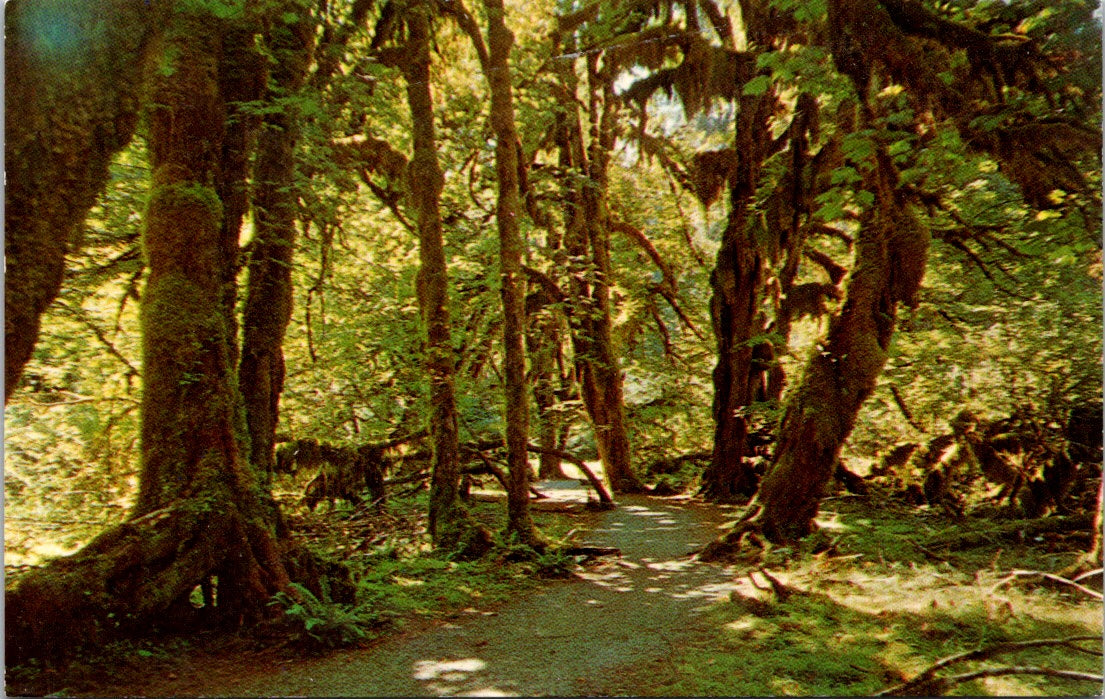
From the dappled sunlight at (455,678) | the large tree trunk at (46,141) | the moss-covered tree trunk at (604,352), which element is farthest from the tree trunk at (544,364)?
the large tree trunk at (46,141)

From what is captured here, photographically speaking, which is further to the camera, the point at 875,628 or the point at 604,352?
the point at 604,352

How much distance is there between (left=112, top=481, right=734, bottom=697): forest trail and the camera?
4562mm

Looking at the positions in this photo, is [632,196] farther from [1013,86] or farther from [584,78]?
[1013,86]

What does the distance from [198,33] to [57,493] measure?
192 inches

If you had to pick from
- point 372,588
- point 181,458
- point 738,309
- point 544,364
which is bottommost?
point 372,588

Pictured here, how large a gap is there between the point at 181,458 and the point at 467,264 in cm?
767

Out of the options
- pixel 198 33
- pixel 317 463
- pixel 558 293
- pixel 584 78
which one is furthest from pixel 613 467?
pixel 198 33

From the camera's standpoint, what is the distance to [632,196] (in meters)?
19.8

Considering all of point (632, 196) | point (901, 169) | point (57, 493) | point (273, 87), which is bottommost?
Answer: point (57, 493)

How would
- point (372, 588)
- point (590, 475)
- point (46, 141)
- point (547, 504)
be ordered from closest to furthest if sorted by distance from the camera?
point (46, 141) < point (372, 588) < point (590, 475) < point (547, 504)

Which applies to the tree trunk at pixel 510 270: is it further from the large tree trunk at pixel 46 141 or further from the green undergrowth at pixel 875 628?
the large tree trunk at pixel 46 141

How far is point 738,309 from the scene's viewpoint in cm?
1397

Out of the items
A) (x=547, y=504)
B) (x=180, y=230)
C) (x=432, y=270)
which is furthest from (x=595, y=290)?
(x=180, y=230)

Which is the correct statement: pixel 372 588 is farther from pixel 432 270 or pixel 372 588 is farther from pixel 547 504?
pixel 547 504
